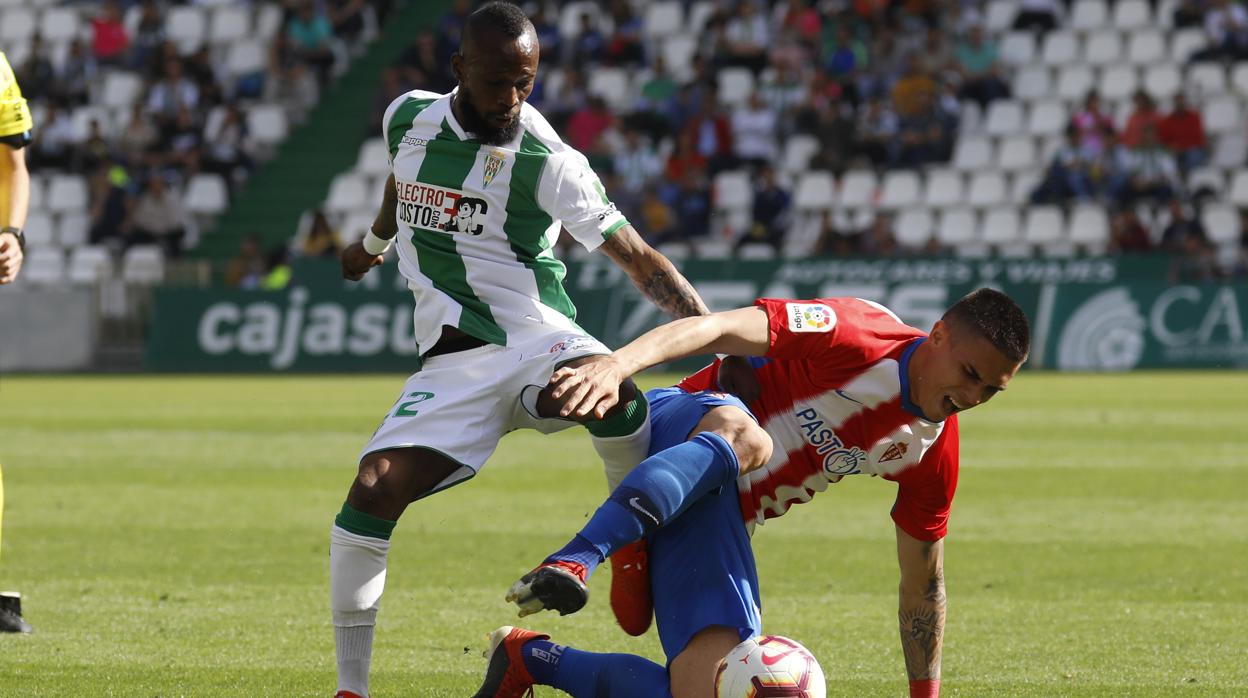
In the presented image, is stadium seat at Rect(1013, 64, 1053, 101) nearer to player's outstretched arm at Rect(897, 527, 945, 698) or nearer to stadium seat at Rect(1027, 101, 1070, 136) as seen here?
stadium seat at Rect(1027, 101, 1070, 136)

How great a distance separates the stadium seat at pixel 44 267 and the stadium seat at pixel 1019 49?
14026 mm

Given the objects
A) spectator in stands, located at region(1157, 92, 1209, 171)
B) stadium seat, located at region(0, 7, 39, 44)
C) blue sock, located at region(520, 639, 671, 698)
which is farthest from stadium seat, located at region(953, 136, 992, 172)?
blue sock, located at region(520, 639, 671, 698)

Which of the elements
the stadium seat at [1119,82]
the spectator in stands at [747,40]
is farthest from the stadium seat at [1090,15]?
the spectator in stands at [747,40]

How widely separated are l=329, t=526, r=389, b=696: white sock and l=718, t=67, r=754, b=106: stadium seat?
20396 millimetres

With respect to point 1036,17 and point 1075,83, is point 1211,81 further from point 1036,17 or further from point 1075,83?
point 1036,17

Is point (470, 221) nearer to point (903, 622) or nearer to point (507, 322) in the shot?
point (507, 322)

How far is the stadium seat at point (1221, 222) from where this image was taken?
2162 centimetres

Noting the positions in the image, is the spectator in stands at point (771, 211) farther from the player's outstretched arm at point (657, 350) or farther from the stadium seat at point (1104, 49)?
the player's outstretched arm at point (657, 350)

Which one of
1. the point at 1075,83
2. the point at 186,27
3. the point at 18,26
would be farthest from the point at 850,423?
the point at 18,26

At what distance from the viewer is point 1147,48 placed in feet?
79.3

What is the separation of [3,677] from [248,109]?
22810 mm

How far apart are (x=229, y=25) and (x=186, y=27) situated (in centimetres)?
78

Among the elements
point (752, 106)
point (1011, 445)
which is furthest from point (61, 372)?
point (1011, 445)

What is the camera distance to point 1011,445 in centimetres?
1283
